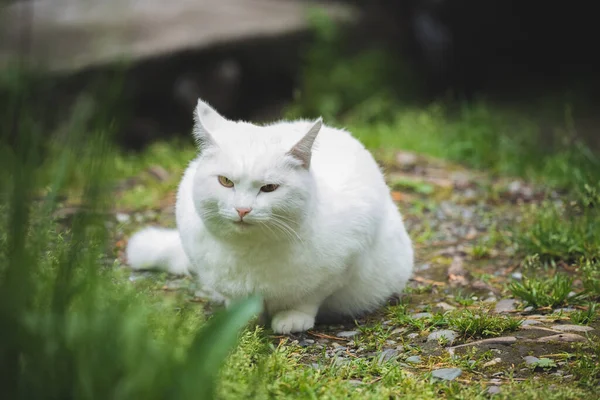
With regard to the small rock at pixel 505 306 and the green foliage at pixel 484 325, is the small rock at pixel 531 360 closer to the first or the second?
the green foliage at pixel 484 325

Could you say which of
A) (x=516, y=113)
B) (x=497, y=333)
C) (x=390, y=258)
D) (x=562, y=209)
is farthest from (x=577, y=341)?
(x=516, y=113)

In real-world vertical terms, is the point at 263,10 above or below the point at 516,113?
above

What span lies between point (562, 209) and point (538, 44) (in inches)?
192

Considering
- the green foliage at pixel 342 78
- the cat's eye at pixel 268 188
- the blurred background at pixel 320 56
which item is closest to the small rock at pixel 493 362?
the cat's eye at pixel 268 188

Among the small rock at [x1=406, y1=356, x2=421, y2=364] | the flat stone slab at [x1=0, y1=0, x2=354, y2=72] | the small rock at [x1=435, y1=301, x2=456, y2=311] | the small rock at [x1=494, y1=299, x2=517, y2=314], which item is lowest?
the small rock at [x1=494, y1=299, x2=517, y2=314]

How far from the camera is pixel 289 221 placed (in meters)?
2.93

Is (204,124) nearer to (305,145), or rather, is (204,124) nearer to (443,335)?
(305,145)

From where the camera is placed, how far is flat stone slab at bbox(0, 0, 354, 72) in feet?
22.3

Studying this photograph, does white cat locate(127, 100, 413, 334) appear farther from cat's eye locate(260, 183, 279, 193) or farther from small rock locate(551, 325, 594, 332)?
small rock locate(551, 325, 594, 332)

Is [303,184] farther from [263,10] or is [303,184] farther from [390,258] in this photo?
[263,10]

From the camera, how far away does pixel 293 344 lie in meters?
3.04

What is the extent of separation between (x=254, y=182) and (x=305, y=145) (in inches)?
10.5

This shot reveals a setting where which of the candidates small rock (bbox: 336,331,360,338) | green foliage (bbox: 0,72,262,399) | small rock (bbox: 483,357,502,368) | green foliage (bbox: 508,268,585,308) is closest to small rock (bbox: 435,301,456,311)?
green foliage (bbox: 508,268,585,308)

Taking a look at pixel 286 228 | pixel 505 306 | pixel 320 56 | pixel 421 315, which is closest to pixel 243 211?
pixel 286 228
